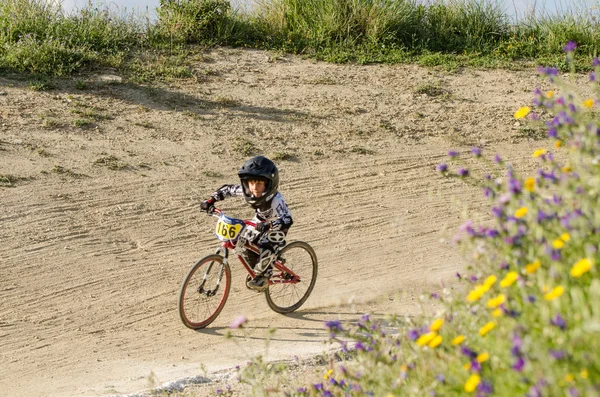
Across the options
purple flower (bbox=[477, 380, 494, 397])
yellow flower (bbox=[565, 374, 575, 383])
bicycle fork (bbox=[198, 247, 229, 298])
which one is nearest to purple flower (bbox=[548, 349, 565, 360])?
yellow flower (bbox=[565, 374, 575, 383])

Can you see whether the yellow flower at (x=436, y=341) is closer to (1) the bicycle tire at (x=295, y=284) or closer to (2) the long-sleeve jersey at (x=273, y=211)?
Result: (2) the long-sleeve jersey at (x=273, y=211)

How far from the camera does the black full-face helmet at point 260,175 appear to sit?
25.9ft

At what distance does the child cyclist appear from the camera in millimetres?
7938

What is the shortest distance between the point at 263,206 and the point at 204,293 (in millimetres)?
1104

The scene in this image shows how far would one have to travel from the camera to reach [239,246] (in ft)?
26.9

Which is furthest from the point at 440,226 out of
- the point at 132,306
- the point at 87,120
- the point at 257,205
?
the point at 87,120

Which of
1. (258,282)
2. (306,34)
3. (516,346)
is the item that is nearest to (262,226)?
(258,282)

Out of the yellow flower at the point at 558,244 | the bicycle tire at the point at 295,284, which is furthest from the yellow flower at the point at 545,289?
the bicycle tire at the point at 295,284

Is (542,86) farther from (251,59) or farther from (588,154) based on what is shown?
(588,154)

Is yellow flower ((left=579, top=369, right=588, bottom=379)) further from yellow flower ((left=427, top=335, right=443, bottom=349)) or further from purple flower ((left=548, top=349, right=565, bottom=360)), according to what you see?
yellow flower ((left=427, top=335, right=443, bottom=349))

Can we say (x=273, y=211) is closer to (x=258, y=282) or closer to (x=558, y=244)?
(x=258, y=282)

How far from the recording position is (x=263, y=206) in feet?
27.2

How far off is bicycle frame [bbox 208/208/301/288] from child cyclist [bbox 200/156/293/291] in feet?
0.22

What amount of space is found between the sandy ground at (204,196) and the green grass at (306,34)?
1.67 ft
